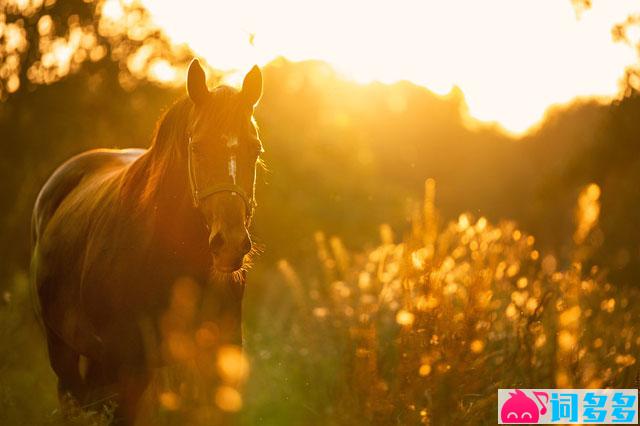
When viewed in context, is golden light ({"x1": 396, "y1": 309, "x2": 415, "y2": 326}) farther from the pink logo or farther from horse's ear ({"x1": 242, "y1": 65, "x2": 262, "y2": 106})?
horse's ear ({"x1": 242, "y1": 65, "x2": 262, "y2": 106})

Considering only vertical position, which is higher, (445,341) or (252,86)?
(252,86)

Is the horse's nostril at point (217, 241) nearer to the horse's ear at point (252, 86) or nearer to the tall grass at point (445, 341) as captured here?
the tall grass at point (445, 341)

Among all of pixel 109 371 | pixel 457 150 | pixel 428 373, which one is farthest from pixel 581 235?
pixel 457 150

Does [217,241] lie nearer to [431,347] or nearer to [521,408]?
[431,347]

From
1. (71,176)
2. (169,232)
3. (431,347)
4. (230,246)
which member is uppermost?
(71,176)

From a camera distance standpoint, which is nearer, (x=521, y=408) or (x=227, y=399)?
(x=521, y=408)

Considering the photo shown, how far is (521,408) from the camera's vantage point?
4574 millimetres

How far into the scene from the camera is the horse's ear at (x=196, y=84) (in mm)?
4539

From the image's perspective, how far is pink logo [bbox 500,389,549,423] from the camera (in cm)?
446

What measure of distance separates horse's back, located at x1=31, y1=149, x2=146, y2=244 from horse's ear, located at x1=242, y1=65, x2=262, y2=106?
8.06ft

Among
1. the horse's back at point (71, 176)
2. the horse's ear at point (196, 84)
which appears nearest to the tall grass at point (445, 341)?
the horse's ear at point (196, 84)

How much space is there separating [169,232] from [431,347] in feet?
5.23

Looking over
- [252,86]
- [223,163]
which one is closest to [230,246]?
[223,163]

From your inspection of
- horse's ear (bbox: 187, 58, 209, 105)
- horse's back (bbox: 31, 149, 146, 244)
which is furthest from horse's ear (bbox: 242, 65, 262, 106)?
horse's back (bbox: 31, 149, 146, 244)
